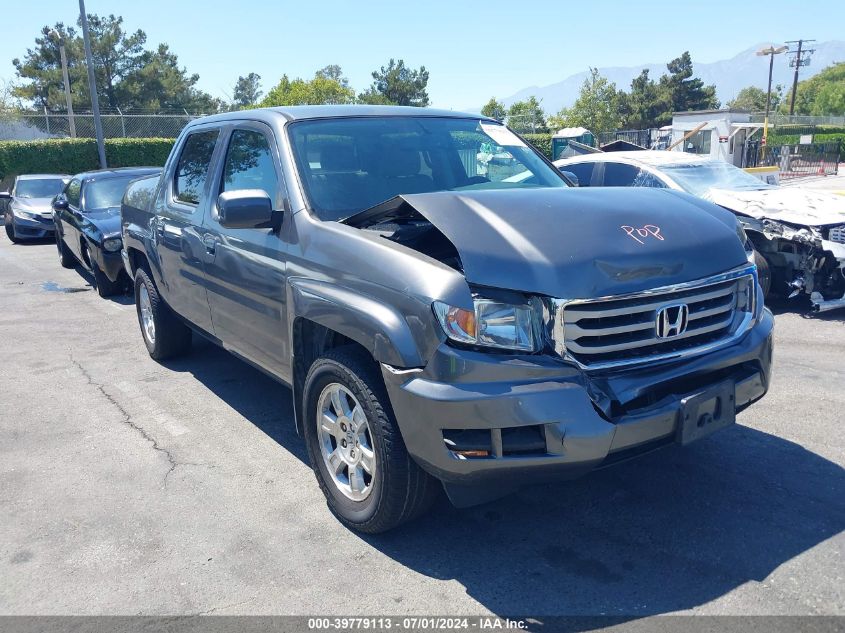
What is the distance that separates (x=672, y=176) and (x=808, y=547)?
6311 mm

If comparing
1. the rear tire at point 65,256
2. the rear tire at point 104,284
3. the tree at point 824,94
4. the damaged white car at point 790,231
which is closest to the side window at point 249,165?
the damaged white car at point 790,231

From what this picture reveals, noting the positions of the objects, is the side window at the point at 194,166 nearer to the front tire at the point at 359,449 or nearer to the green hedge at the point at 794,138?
the front tire at the point at 359,449

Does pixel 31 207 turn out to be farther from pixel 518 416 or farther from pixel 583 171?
pixel 518 416

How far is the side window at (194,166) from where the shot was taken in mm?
5023

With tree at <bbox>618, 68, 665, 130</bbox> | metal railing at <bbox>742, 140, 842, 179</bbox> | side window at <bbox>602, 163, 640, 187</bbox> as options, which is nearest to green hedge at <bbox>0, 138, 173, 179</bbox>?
side window at <bbox>602, 163, 640, 187</bbox>

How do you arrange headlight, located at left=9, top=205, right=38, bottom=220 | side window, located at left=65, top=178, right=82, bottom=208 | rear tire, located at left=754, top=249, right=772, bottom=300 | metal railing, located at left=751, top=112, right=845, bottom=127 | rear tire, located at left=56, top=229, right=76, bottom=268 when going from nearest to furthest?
rear tire, located at left=754, top=249, right=772, bottom=300
side window, located at left=65, top=178, right=82, bottom=208
rear tire, located at left=56, top=229, right=76, bottom=268
headlight, located at left=9, top=205, right=38, bottom=220
metal railing, located at left=751, top=112, right=845, bottom=127

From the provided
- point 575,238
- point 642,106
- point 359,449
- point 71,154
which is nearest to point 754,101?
point 642,106

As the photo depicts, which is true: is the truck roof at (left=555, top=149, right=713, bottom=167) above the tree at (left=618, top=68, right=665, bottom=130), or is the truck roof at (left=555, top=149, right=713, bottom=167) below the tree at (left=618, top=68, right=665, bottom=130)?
below

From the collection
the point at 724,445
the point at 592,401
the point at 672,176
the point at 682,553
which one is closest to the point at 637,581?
the point at 682,553

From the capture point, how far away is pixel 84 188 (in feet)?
34.3

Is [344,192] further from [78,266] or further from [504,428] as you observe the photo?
[78,266]

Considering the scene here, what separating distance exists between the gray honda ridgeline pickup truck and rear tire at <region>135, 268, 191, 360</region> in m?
2.05

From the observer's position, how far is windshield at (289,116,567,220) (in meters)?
3.96

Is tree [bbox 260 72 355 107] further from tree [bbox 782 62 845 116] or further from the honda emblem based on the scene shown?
tree [bbox 782 62 845 116]
